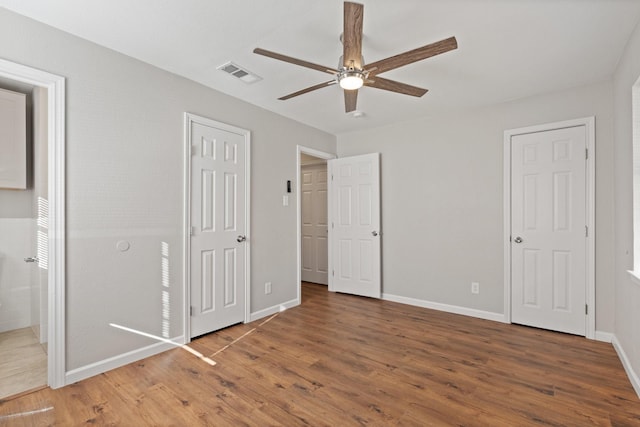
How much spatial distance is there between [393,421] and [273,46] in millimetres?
2731

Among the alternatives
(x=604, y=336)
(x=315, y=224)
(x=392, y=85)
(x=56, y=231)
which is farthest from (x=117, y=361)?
(x=604, y=336)

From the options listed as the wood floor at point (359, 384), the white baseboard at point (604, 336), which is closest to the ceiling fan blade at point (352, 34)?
the wood floor at point (359, 384)

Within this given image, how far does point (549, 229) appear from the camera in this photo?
3.34m

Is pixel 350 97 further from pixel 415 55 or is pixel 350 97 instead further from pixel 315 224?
pixel 315 224

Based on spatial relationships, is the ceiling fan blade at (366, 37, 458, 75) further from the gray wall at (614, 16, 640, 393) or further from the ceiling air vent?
the gray wall at (614, 16, 640, 393)

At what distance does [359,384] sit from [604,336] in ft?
8.44

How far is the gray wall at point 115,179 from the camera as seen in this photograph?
7.51 feet

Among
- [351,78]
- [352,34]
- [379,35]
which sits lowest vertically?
[351,78]

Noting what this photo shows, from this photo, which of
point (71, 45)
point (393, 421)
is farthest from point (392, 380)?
point (71, 45)

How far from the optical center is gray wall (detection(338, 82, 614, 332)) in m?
3.06

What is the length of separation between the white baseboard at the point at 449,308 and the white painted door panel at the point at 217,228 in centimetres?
215

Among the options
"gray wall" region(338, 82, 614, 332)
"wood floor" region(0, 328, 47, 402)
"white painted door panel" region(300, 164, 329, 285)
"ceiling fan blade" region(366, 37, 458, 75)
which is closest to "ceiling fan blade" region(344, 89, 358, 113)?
"ceiling fan blade" region(366, 37, 458, 75)

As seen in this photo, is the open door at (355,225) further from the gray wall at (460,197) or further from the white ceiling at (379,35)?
the white ceiling at (379,35)

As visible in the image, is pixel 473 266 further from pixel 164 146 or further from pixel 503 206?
pixel 164 146
